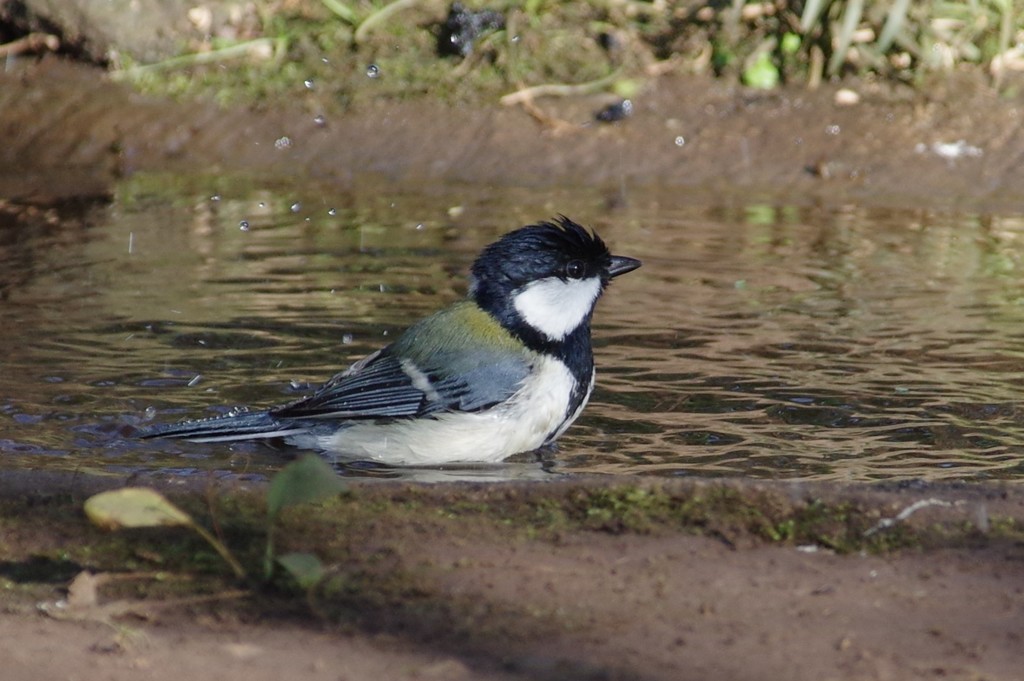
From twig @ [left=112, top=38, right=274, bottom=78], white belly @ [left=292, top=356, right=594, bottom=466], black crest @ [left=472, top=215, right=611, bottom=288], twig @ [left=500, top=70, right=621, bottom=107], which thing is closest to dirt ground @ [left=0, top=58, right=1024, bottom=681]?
white belly @ [left=292, top=356, right=594, bottom=466]

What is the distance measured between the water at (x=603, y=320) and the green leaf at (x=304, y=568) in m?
1.63

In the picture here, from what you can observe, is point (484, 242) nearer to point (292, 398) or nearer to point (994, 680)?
point (292, 398)

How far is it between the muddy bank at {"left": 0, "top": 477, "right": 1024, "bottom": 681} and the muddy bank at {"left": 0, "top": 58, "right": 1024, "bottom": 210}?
5.70 meters

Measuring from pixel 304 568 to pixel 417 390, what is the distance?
6.34 feet


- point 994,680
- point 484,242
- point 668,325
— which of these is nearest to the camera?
point 994,680

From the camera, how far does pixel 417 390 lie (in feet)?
16.7

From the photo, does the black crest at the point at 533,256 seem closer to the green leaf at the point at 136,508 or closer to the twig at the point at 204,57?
the green leaf at the point at 136,508

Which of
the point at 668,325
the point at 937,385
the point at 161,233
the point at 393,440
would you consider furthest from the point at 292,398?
the point at 161,233

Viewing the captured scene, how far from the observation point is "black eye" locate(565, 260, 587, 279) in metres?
5.26

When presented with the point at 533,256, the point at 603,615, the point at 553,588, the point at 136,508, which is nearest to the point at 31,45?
the point at 533,256

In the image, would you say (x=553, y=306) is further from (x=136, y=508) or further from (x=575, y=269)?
(x=136, y=508)

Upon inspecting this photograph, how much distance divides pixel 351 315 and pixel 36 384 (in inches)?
65.7

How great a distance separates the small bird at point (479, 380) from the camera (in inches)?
196

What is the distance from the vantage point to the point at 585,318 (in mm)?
5234
